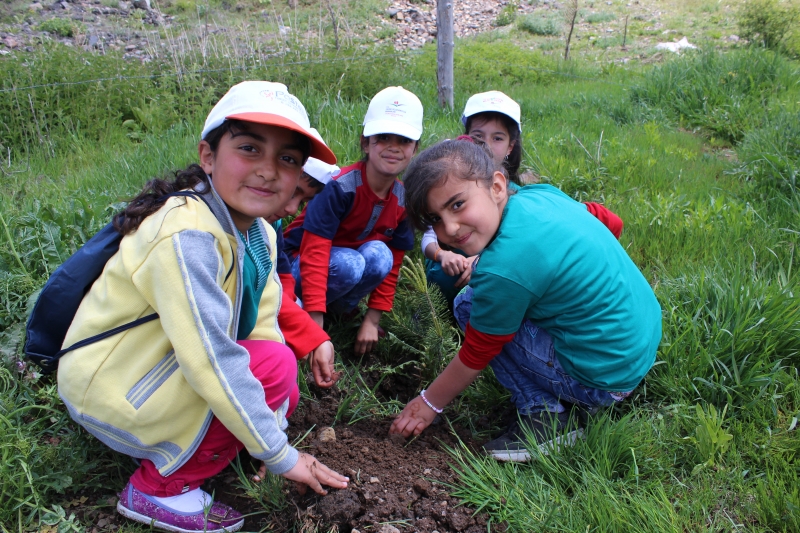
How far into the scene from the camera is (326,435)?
7.44 feet

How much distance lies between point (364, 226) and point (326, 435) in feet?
3.94

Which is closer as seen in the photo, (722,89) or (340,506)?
(340,506)

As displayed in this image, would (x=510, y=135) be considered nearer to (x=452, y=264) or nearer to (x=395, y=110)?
(x=395, y=110)

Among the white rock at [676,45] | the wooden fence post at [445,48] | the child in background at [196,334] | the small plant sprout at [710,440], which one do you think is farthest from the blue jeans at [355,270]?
the white rock at [676,45]

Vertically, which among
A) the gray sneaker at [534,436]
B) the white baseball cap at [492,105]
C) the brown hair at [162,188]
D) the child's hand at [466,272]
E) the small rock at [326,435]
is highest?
the brown hair at [162,188]

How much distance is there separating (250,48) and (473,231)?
4.95 meters

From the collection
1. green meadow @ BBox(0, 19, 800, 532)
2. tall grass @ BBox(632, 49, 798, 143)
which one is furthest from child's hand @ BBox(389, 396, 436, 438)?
tall grass @ BBox(632, 49, 798, 143)

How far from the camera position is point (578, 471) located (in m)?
2.06

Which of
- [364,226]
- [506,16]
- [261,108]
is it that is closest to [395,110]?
[364,226]

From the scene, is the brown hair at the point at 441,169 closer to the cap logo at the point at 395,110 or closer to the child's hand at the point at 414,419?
the child's hand at the point at 414,419

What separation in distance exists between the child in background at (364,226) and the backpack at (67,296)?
3.71ft

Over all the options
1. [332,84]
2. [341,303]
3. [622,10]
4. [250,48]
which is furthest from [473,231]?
[622,10]

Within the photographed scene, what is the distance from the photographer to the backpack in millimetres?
1695

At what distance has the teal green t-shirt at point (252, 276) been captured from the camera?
1883mm
